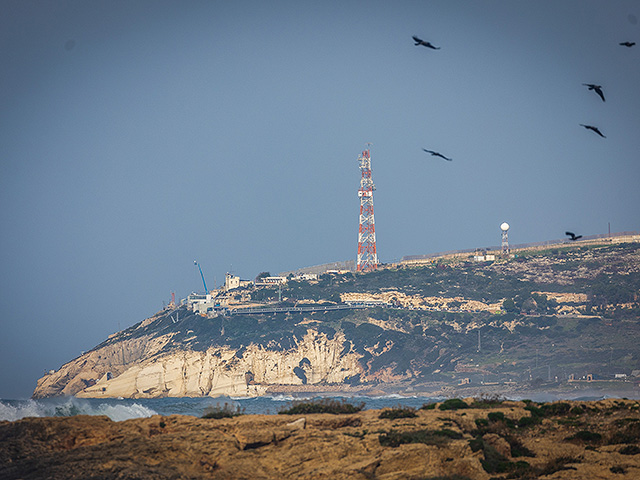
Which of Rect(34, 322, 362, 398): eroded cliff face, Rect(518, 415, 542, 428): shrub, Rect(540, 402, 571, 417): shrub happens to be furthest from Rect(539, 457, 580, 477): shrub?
Rect(34, 322, 362, 398): eroded cliff face

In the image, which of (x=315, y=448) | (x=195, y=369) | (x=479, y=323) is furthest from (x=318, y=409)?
(x=479, y=323)

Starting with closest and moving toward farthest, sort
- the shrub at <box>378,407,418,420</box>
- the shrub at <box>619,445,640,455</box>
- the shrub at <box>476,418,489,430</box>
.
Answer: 1. the shrub at <box>619,445,640,455</box>
2. the shrub at <box>476,418,489,430</box>
3. the shrub at <box>378,407,418,420</box>

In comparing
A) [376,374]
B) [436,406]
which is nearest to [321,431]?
[436,406]

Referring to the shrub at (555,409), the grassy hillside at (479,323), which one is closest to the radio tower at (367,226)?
the grassy hillside at (479,323)

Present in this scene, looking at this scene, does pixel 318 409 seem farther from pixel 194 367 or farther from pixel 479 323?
pixel 479 323

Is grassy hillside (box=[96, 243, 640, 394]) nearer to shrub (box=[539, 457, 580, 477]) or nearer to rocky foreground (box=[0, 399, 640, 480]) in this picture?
rocky foreground (box=[0, 399, 640, 480])

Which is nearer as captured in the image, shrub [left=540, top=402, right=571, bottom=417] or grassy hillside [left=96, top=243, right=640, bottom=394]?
shrub [left=540, top=402, right=571, bottom=417]

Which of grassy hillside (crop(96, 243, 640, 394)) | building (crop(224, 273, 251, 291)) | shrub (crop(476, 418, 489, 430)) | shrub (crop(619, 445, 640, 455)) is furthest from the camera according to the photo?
building (crop(224, 273, 251, 291))
